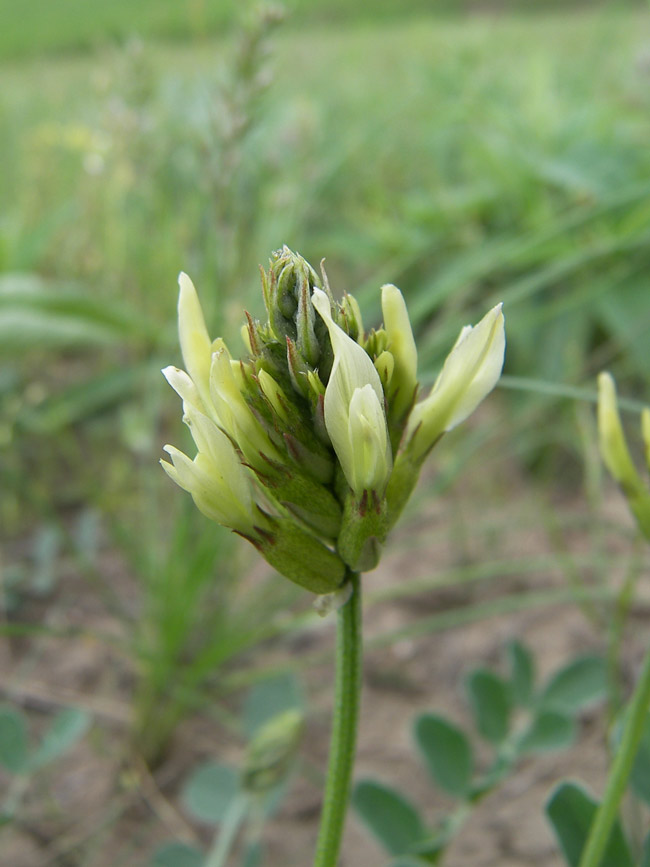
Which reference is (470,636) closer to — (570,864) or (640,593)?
(640,593)

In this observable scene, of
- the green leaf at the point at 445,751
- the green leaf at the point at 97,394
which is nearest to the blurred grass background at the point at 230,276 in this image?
the green leaf at the point at 97,394

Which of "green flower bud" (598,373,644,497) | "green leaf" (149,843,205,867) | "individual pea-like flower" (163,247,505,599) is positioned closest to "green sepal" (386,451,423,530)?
"individual pea-like flower" (163,247,505,599)

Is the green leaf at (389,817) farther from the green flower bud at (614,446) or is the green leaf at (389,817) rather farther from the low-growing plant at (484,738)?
the green flower bud at (614,446)

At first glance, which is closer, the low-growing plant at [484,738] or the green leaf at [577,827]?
the green leaf at [577,827]

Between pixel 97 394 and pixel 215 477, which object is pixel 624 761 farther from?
pixel 97 394

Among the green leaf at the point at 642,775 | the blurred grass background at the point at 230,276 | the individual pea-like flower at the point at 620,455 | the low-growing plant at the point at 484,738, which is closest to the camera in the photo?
the individual pea-like flower at the point at 620,455

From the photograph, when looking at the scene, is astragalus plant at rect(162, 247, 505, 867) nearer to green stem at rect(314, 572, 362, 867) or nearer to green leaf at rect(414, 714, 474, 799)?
green stem at rect(314, 572, 362, 867)

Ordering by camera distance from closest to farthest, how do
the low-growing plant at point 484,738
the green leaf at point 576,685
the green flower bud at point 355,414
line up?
the green flower bud at point 355,414
the low-growing plant at point 484,738
the green leaf at point 576,685
